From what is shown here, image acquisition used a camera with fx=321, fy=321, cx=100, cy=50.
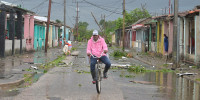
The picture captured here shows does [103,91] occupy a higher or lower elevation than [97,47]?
lower

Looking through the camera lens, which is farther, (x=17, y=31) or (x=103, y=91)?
(x=17, y=31)

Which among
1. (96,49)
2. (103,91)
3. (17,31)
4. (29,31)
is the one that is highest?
(29,31)

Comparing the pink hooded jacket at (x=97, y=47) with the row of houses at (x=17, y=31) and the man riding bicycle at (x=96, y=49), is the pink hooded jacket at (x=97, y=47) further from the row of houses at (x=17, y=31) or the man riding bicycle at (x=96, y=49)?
the row of houses at (x=17, y=31)

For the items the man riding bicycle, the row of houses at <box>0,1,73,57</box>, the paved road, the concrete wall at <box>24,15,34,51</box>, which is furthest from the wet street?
the concrete wall at <box>24,15,34,51</box>

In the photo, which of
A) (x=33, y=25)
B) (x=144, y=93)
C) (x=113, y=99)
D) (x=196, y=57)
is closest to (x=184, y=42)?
(x=196, y=57)

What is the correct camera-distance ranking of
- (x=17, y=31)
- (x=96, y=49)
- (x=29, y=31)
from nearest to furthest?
1. (x=96, y=49)
2. (x=17, y=31)
3. (x=29, y=31)

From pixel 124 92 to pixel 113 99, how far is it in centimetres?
127

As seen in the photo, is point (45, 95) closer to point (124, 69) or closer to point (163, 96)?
point (163, 96)

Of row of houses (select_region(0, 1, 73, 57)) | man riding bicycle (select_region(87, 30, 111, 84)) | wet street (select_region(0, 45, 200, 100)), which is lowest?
wet street (select_region(0, 45, 200, 100))

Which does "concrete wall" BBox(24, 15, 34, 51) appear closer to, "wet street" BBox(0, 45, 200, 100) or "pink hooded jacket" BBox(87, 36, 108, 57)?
"wet street" BBox(0, 45, 200, 100)

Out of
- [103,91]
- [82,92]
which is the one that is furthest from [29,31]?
[82,92]

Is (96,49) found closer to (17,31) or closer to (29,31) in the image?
(17,31)

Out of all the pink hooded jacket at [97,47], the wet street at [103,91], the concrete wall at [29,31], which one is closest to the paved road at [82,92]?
the wet street at [103,91]

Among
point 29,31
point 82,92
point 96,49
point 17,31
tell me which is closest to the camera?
point 82,92
